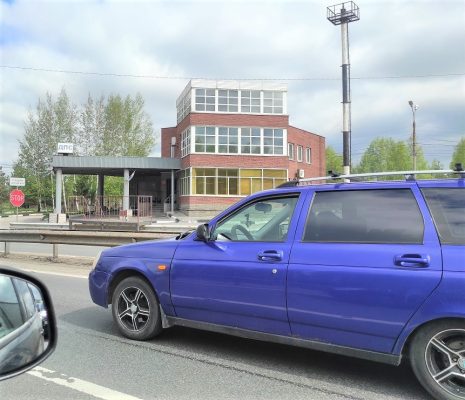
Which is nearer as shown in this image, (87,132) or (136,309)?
(136,309)

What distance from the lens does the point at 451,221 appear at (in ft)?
12.8

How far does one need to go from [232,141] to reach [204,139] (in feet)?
7.51

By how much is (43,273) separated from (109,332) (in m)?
5.30

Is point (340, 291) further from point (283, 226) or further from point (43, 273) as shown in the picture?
point (43, 273)

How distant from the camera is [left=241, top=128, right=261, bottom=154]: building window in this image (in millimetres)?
39156

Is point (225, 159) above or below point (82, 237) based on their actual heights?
above

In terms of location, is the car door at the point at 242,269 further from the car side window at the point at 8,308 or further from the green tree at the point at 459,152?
the green tree at the point at 459,152

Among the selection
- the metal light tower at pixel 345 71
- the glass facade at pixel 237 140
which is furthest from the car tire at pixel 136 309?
the glass facade at pixel 237 140

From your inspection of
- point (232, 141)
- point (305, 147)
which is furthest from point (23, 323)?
point (305, 147)

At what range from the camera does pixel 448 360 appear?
3.72m

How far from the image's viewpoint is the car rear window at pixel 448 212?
3822 mm

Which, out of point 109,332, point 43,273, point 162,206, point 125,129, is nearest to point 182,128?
point 162,206

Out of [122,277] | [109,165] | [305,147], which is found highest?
[305,147]

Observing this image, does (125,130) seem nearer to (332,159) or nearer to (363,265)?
(332,159)
